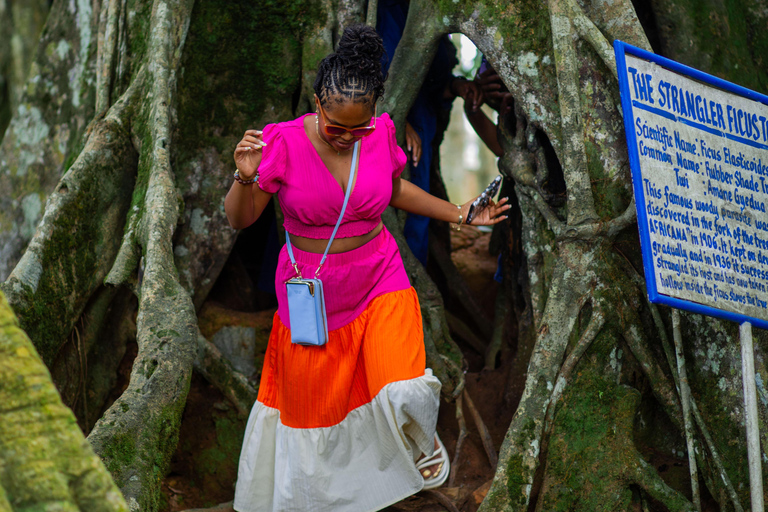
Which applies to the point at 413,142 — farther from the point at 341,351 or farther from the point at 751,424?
the point at 751,424

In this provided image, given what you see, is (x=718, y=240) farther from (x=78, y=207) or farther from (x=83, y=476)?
(x=78, y=207)

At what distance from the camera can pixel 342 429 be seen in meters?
3.20

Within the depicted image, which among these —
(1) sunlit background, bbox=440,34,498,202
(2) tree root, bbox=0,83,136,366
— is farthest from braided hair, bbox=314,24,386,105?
(1) sunlit background, bbox=440,34,498,202

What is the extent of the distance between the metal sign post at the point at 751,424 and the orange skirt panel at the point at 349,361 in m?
1.18

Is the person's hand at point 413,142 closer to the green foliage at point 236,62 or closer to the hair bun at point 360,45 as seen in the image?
the green foliage at point 236,62

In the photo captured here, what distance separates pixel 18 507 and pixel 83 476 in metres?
0.13

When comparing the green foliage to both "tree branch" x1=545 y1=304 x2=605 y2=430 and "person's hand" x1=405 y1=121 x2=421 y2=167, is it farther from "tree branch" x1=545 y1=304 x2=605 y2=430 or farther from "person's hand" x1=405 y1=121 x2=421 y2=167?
"tree branch" x1=545 y1=304 x2=605 y2=430

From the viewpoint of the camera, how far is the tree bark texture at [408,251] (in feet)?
10.1

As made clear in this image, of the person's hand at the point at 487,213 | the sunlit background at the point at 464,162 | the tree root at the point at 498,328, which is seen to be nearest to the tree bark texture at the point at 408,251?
the person's hand at the point at 487,213

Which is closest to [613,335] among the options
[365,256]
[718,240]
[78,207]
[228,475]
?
[718,240]

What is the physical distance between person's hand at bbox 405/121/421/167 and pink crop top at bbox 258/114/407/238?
1.16m

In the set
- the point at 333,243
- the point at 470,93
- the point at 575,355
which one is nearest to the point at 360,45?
the point at 333,243

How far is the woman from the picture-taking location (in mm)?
2943

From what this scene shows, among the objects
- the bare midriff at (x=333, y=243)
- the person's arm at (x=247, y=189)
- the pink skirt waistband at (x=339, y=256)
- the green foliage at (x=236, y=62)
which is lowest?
the pink skirt waistband at (x=339, y=256)
